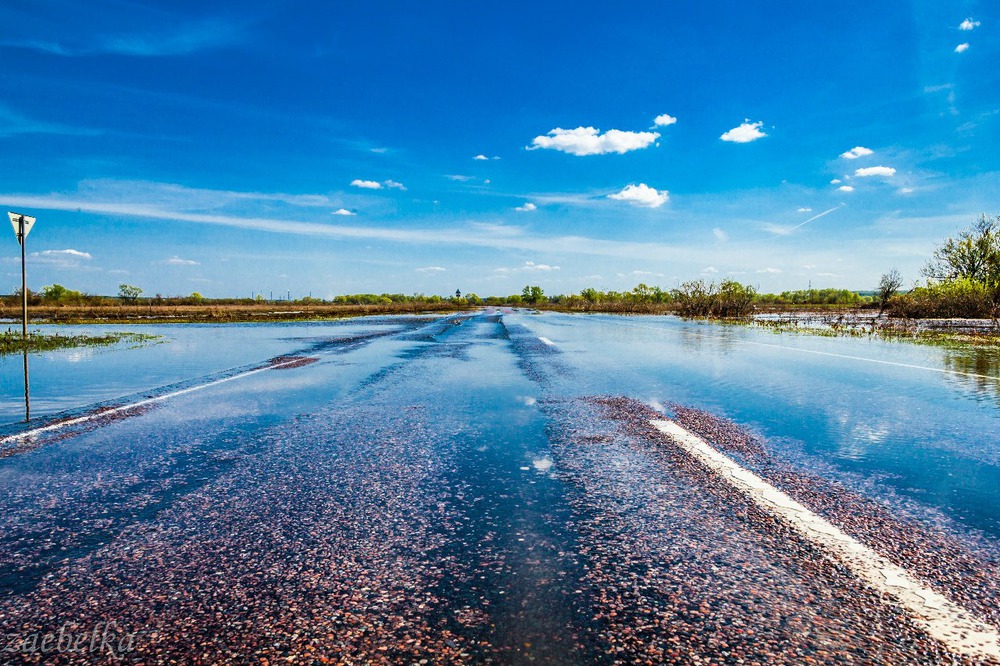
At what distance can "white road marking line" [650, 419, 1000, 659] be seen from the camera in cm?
220

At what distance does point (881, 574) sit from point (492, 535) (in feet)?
6.68

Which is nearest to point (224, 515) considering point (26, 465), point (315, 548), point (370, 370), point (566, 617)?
point (315, 548)

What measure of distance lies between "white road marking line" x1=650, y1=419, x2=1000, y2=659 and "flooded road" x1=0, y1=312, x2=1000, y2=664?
0.9 inches

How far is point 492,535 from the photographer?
3160 mm

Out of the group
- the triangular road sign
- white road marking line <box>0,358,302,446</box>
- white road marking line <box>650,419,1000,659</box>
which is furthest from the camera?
the triangular road sign

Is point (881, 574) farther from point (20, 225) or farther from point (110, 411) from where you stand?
point (20, 225)

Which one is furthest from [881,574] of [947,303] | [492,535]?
[947,303]

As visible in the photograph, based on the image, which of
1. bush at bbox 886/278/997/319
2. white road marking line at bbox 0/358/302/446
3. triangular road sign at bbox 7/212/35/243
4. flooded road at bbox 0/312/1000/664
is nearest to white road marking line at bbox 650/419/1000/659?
flooded road at bbox 0/312/1000/664

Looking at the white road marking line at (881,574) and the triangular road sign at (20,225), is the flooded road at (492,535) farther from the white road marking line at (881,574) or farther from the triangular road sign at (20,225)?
the triangular road sign at (20,225)

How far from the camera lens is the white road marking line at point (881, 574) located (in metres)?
2.20

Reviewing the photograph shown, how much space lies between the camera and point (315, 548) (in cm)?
303

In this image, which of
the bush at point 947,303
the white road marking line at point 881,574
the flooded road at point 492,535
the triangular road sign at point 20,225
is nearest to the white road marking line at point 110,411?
the flooded road at point 492,535

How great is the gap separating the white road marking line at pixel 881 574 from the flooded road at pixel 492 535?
2 cm

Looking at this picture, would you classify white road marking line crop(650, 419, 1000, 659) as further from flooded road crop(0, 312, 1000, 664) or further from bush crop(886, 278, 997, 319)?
bush crop(886, 278, 997, 319)
